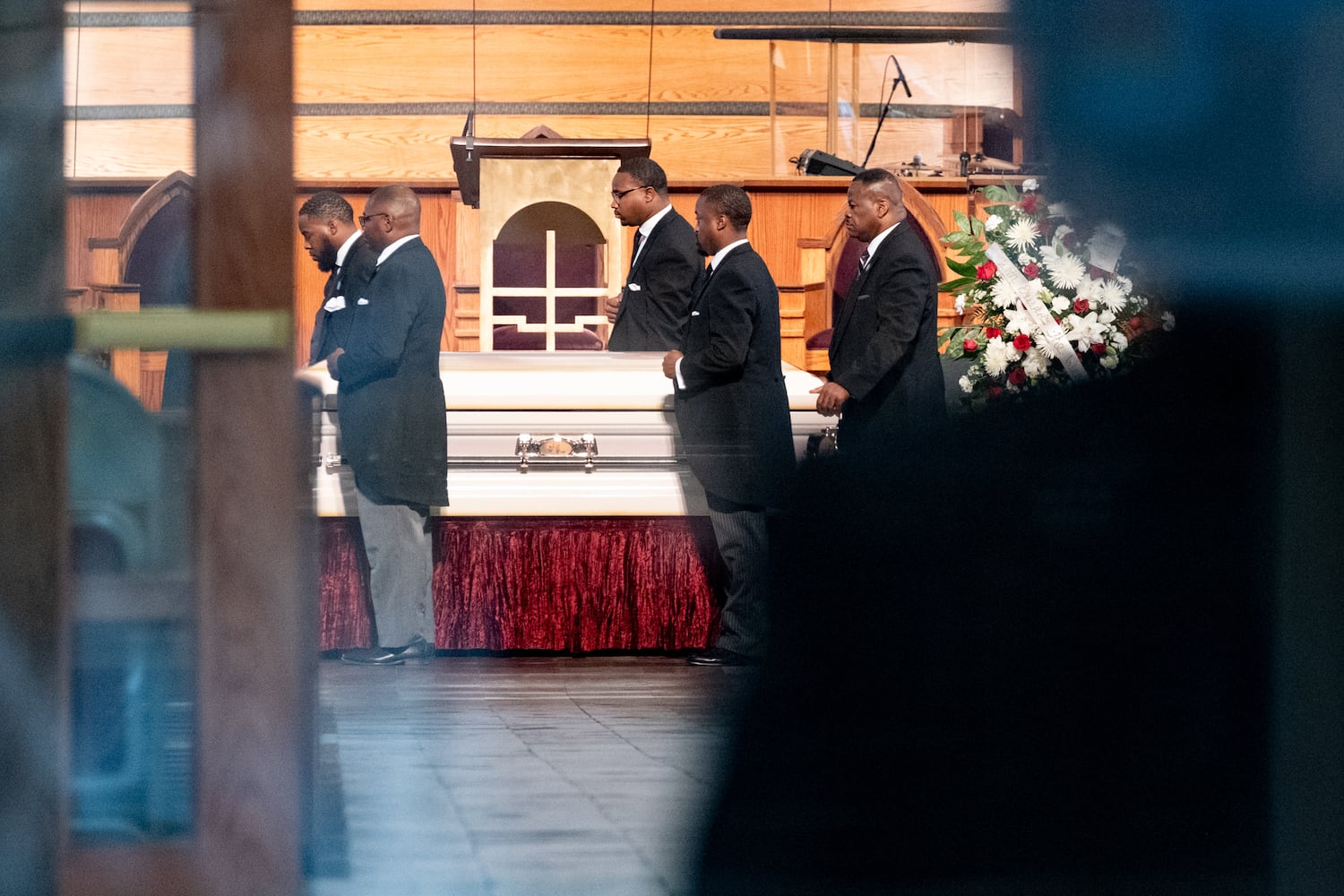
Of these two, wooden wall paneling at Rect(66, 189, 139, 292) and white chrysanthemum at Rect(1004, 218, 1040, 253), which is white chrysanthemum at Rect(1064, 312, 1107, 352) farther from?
wooden wall paneling at Rect(66, 189, 139, 292)

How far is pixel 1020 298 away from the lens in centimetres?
384

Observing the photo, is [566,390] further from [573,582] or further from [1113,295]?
[1113,295]

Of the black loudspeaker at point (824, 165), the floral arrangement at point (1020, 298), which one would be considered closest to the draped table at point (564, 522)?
the floral arrangement at point (1020, 298)

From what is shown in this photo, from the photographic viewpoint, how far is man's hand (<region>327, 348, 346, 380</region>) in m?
3.30

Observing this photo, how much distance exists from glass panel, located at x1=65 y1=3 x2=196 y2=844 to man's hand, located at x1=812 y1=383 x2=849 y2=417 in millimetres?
2398

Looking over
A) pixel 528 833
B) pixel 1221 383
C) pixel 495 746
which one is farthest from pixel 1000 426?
pixel 495 746

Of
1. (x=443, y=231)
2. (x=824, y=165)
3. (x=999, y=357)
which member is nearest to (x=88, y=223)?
(x=999, y=357)

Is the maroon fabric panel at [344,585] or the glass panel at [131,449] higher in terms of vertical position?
the glass panel at [131,449]

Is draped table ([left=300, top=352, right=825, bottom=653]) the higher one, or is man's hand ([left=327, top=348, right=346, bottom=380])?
man's hand ([left=327, top=348, right=346, bottom=380])

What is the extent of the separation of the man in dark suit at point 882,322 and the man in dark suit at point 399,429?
0.96m

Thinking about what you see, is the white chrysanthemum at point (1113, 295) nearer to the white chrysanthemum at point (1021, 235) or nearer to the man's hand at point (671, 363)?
the white chrysanthemum at point (1021, 235)

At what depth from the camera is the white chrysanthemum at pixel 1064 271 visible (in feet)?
11.8

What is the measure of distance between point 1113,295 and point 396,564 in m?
1.96

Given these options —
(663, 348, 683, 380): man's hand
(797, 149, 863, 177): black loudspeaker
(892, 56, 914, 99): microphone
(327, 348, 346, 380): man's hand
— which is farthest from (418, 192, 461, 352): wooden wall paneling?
(892, 56, 914, 99): microphone
